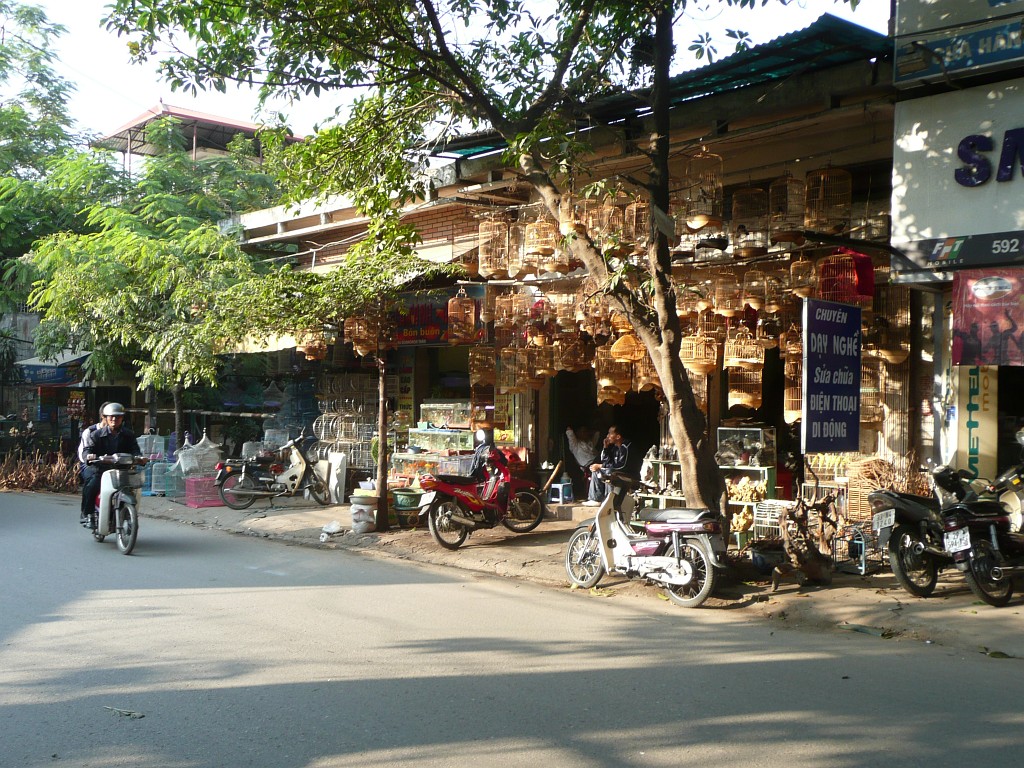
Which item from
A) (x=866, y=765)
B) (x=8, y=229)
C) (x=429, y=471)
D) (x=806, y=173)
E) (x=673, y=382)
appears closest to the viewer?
Answer: (x=866, y=765)

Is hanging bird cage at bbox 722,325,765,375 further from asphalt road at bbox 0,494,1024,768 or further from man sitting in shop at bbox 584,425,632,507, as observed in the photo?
asphalt road at bbox 0,494,1024,768

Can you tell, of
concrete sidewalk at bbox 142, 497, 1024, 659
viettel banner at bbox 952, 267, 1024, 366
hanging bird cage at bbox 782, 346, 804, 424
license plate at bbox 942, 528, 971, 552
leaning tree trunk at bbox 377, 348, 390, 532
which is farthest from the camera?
leaning tree trunk at bbox 377, 348, 390, 532

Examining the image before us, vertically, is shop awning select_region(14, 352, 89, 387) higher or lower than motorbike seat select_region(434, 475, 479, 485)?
higher

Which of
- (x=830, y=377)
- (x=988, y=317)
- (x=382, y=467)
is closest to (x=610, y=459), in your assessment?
(x=382, y=467)

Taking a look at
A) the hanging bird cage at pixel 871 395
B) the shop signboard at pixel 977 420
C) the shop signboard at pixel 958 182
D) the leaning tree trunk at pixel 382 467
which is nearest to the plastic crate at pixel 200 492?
the leaning tree trunk at pixel 382 467

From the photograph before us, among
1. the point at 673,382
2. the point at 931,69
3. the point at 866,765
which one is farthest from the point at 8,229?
the point at 866,765

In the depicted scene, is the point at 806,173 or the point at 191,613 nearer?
the point at 191,613

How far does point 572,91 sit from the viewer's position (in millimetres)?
10867

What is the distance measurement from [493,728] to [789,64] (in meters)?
7.77

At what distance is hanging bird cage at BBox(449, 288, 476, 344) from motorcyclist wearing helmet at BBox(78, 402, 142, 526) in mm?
4643

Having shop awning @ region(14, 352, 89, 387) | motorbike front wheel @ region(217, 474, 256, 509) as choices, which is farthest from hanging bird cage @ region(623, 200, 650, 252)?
shop awning @ region(14, 352, 89, 387)

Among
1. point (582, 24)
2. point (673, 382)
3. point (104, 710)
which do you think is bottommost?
point (104, 710)

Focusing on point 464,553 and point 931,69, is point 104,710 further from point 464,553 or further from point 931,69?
point 931,69

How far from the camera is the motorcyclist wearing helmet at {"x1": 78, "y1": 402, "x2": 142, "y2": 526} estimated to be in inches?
431
